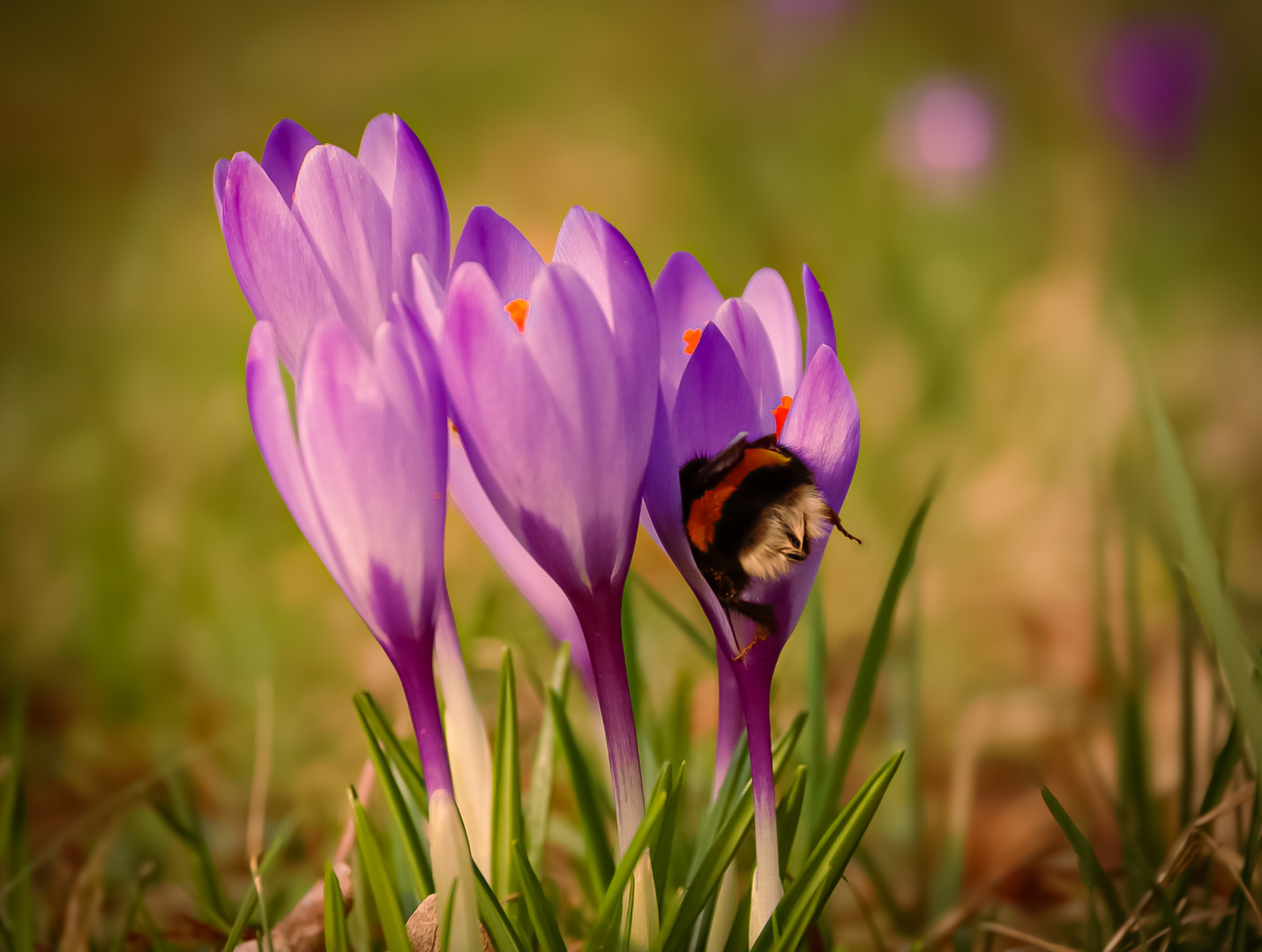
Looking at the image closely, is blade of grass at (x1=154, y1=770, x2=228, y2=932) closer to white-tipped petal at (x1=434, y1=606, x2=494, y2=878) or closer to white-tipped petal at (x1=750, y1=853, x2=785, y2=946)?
white-tipped petal at (x1=434, y1=606, x2=494, y2=878)

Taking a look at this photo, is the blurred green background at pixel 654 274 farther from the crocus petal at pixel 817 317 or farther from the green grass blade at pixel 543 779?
the crocus petal at pixel 817 317

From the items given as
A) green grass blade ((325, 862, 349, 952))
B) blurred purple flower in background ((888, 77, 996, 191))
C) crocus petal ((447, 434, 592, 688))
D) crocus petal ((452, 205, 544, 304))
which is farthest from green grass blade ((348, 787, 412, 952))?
blurred purple flower in background ((888, 77, 996, 191))

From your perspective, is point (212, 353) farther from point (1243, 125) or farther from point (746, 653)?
point (1243, 125)

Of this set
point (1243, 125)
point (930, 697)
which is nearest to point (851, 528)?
point (930, 697)

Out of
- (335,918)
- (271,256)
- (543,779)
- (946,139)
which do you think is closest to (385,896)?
(335,918)

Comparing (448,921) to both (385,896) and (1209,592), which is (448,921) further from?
(1209,592)

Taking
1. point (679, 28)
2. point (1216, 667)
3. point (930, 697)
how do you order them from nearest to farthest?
point (1216, 667), point (930, 697), point (679, 28)

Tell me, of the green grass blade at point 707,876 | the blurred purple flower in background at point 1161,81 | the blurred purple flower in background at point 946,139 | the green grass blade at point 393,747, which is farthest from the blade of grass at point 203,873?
the blurred purple flower in background at point 1161,81
